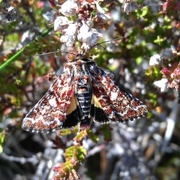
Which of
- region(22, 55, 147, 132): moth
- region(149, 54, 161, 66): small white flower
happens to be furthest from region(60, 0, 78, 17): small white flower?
region(149, 54, 161, 66): small white flower

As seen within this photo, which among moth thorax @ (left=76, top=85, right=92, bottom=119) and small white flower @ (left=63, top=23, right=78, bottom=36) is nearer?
small white flower @ (left=63, top=23, right=78, bottom=36)

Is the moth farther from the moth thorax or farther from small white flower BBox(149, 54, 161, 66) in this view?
small white flower BBox(149, 54, 161, 66)

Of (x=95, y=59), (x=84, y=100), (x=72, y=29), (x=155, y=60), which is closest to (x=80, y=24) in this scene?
(x=72, y=29)

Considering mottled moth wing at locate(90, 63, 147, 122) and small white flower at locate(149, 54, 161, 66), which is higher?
small white flower at locate(149, 54, 161, 66)

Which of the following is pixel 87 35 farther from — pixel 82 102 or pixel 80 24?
pixel 82 102

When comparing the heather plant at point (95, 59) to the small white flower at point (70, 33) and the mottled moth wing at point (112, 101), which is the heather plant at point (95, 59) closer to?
the small white flower at point (70, 33)

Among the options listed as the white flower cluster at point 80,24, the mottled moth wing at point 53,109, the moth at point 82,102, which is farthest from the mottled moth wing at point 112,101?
the white flower cluster at point 80,24

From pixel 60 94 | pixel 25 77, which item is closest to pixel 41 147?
pixel 25 77
